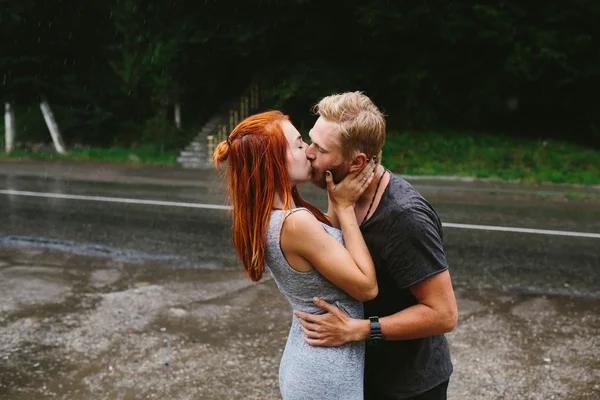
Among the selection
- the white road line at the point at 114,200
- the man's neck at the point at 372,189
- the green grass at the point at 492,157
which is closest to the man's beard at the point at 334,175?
the man's neck at the point at 372,189

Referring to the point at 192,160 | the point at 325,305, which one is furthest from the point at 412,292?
the point at 192,160

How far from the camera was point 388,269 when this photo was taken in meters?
2.34

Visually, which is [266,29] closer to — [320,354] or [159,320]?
[159,320]

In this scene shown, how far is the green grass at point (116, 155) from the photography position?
17.3 meters

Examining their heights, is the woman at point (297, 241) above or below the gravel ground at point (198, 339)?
above

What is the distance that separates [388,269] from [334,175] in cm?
38

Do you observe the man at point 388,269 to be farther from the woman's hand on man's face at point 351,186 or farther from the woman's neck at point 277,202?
the woman's neck at point 277,202

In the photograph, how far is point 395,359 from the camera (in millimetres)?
2488

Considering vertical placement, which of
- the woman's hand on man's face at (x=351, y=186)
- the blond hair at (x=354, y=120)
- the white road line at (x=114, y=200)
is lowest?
the white road line at (x=114, y=200)

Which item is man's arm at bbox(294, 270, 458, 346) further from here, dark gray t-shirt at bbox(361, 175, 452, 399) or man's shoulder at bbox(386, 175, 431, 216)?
man's shoulder at bbox(386, 175, 431, 216)

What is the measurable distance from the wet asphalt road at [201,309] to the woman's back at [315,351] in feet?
5.75

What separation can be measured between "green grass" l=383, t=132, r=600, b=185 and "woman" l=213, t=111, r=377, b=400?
A: 38.5 ft

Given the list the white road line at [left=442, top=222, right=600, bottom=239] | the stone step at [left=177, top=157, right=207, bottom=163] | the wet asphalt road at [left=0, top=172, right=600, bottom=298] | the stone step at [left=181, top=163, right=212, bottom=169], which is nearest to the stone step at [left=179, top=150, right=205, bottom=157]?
the stone step at [left=177, top=157, right=207, bottom=163]

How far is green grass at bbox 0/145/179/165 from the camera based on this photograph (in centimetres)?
1728
